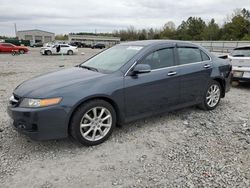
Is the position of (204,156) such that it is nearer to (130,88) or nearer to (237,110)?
(130,88)

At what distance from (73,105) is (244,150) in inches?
102

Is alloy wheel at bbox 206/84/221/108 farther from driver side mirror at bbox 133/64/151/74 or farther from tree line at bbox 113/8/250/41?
tree line at bbox 113/8/250/41

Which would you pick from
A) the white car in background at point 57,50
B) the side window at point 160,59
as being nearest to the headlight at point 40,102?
the side window at point 160,59

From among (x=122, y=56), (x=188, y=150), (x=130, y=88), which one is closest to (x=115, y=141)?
(x=130, y=88)

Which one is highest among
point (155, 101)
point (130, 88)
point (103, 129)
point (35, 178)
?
point (130, 88)

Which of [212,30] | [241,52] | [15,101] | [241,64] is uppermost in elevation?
[212,30]

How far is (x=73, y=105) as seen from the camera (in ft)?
11.2

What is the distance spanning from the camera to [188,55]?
16.2 feet

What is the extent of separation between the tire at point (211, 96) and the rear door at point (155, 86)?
95cm

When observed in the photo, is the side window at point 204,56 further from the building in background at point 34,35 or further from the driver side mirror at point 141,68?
the building in background at point 34,35

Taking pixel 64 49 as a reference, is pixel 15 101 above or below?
below

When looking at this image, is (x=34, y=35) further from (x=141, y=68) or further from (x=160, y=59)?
(x=141, y=68)

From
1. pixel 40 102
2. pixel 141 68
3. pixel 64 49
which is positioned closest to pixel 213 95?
pixel 141 68

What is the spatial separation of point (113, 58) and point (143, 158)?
1.95 metres
